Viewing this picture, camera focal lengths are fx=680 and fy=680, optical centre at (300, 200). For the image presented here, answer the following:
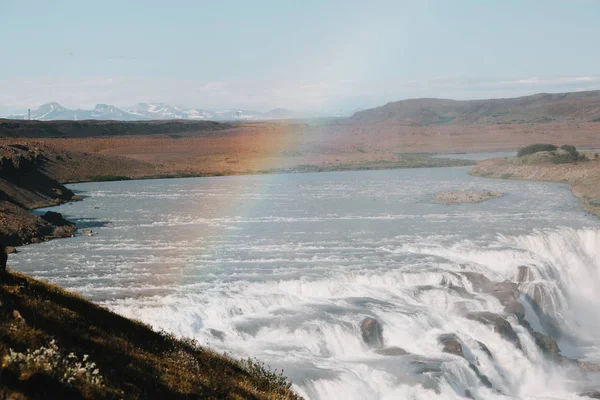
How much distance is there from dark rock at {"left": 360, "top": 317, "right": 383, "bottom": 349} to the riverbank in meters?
36.4

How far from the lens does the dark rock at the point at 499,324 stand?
2250 centimetres

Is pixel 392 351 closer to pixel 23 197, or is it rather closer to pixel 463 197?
pixel 463 197

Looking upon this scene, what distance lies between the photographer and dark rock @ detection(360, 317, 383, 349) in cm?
2056

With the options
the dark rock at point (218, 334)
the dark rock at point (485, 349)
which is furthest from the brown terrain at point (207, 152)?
the dark rock at point (485, 349)

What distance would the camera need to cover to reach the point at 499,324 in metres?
22.8

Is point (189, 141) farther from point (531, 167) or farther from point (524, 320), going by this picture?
point (524, 320)

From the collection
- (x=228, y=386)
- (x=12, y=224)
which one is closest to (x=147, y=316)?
(x=228, y=386)

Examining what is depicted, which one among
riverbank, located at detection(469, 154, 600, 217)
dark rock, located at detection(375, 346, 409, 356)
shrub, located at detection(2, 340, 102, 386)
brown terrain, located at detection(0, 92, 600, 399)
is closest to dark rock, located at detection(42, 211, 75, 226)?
brown terrain, located at detection(0, 92, 600, 399)

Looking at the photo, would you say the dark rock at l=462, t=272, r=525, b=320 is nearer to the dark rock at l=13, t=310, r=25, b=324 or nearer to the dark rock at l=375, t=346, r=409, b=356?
the dark rock at l=375, t=346, r=409, b=356

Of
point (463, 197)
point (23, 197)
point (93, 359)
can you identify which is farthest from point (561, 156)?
point (93, 359)

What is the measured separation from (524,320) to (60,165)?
6036 centimetres

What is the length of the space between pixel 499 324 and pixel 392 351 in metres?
4.75

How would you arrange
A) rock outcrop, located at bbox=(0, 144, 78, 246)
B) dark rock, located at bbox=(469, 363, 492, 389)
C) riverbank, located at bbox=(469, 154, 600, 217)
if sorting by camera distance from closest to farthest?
dark rock, located at bbox=(469, 363, 492, 389)
rock outcrop, located at bbox=(0, 144, 78, 246)
riverbank, located at bbox=(469, 154, 600, 217)

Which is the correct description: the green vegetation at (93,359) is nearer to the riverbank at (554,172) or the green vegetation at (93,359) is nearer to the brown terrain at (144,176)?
the brown terrain at (144,176)
